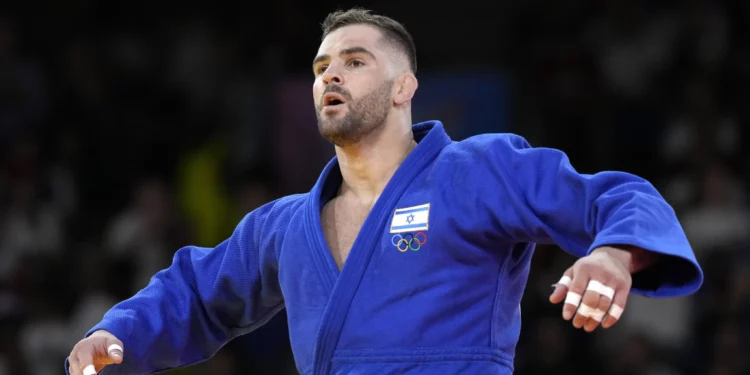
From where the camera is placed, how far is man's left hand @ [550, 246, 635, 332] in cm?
304

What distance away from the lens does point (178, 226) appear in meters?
8.61

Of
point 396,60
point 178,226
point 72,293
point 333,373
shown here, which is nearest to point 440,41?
point 178,226

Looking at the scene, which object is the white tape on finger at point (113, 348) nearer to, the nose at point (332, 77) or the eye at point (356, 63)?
the nose at point (332, 77)

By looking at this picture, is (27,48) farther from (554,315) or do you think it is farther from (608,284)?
(608,284)

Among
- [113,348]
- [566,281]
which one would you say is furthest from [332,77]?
[566,281]

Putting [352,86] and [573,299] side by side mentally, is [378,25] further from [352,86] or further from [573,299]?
[573,299]

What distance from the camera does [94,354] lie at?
3875mm

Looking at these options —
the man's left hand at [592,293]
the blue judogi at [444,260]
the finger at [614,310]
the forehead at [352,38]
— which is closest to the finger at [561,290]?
the man's left hand at [592,293]

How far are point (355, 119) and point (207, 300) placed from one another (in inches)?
35.7

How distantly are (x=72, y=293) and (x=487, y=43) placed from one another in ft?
13.7

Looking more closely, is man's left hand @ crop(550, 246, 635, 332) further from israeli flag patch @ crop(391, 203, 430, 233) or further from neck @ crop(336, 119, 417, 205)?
neck @ crop(336, 119, 417, 205)

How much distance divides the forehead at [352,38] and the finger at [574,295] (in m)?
1.49

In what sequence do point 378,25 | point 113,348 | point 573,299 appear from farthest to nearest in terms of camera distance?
point 378,25
point 113,348
point 573,299

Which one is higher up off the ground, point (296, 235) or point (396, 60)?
point (396, 60)
